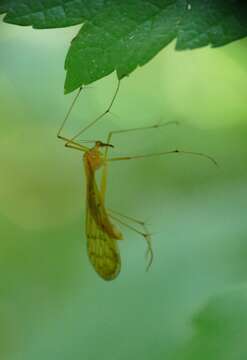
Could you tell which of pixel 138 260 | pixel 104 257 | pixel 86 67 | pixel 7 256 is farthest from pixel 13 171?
pixel 86 67

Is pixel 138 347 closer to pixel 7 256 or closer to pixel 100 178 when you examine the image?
pixel 100 178

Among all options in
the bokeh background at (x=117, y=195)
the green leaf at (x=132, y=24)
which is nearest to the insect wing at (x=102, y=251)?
the bokeh background at (x=117, y=195)

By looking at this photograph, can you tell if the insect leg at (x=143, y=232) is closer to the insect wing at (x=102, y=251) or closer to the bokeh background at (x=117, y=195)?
the bokeh background at (x=117, y=195)

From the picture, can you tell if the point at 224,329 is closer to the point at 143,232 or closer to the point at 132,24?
the point at 132,24

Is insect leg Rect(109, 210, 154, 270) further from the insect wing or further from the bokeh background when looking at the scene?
the insect wing

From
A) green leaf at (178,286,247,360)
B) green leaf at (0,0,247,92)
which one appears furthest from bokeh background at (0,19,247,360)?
green leaf at (0,0,247,92)

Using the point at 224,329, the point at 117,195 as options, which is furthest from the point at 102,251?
the point at 117,195
